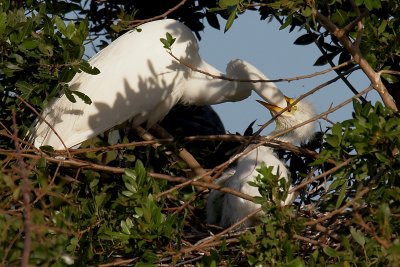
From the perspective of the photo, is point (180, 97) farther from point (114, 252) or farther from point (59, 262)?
point (59, 262)

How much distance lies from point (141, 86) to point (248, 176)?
1.19 metres

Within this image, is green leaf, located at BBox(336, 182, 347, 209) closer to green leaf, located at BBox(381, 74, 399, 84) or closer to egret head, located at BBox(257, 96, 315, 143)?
green leaf, located at BBox(381, 74, 399, 84)

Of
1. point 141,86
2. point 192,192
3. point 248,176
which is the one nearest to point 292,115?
point 248,176

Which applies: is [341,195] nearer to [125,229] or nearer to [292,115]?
[125,229]

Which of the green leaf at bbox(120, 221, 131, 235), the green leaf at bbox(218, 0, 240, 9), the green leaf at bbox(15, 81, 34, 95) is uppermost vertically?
the green leaf at bbox(218, 0, 240, 9)

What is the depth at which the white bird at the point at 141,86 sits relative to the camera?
503 centimetres

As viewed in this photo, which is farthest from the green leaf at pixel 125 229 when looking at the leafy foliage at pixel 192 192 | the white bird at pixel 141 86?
the white bird at pixel 141 86

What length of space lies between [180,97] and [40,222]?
3.45 metres

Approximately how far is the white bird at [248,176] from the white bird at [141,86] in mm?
117

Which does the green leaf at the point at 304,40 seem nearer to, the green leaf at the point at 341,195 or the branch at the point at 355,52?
the branch at the point at 355,52

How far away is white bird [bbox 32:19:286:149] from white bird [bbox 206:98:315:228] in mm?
117

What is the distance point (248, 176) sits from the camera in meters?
4.34

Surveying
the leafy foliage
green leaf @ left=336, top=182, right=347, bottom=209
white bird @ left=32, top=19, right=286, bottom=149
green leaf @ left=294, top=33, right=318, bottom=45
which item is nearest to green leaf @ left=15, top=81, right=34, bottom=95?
the leafy foliage

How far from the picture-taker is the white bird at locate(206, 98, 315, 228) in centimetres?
431
